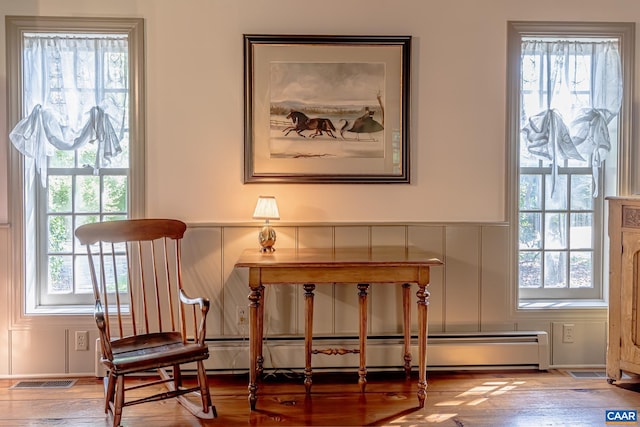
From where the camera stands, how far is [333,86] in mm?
3398

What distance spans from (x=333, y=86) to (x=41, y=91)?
1.74m

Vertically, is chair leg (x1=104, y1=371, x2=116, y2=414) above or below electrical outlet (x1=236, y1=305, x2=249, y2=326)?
below

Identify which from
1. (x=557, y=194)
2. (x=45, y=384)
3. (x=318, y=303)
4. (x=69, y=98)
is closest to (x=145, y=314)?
(x=45, y=384)

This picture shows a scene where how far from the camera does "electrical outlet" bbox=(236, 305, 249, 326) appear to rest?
11.2 feet

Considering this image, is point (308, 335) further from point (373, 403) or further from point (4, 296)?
point (4, 296)

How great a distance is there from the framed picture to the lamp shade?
252mm

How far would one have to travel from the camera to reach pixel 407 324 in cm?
326

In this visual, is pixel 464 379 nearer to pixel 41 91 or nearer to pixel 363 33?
pixel 363 33

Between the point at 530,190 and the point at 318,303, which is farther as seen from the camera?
the point at 530,190

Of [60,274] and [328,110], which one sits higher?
[328,110]

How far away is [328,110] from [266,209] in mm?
742

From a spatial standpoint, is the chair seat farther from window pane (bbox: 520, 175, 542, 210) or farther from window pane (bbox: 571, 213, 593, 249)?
window pane (bbox: 571, 213, 593, 249)

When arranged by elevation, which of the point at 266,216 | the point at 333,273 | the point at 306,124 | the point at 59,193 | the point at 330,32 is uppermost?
the point at 330,32

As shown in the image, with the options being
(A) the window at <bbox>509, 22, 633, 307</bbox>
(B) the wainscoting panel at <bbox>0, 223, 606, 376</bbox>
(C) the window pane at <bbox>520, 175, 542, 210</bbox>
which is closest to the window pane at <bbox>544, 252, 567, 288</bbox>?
(A) the window at <bbox>509, 22, 633, 307</bbox>
